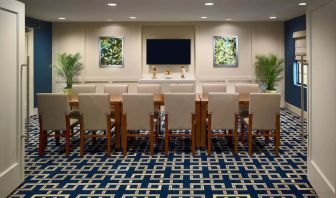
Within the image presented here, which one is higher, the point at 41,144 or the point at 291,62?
the point at 291,62

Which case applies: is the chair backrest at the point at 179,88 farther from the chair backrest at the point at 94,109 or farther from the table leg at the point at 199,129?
the chair backrest at the point at 94,109

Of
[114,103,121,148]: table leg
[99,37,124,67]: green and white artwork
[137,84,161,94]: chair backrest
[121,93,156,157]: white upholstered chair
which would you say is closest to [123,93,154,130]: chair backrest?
[121,93,156,157]: white upholstered chair

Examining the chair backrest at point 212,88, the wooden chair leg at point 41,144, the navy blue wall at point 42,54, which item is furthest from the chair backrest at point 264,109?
the navy blue wall at point 42,54

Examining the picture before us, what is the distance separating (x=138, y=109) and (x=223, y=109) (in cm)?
110

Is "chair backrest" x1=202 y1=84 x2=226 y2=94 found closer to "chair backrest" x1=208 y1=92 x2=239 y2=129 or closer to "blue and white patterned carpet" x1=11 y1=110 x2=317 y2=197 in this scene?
"blue and white patterned carpet" x1=11 y1=110 x2=317 y2=197

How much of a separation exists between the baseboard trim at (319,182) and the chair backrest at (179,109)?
1.72 meters

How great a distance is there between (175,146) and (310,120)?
2329mm

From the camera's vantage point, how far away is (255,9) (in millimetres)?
7156

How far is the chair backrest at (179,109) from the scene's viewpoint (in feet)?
15.8

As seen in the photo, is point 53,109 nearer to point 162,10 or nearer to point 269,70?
point 162,10

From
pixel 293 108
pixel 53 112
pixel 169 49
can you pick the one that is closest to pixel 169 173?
pixel 53 112

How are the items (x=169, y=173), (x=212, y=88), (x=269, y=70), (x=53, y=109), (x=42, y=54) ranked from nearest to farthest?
(x=169, y=173)
(x=53, y=109)
(x=212, y=88)
(x=269, y=70)
(x=42, y=54)

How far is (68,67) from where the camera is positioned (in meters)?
9.09

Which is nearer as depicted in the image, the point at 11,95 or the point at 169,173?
the point at 11,95
